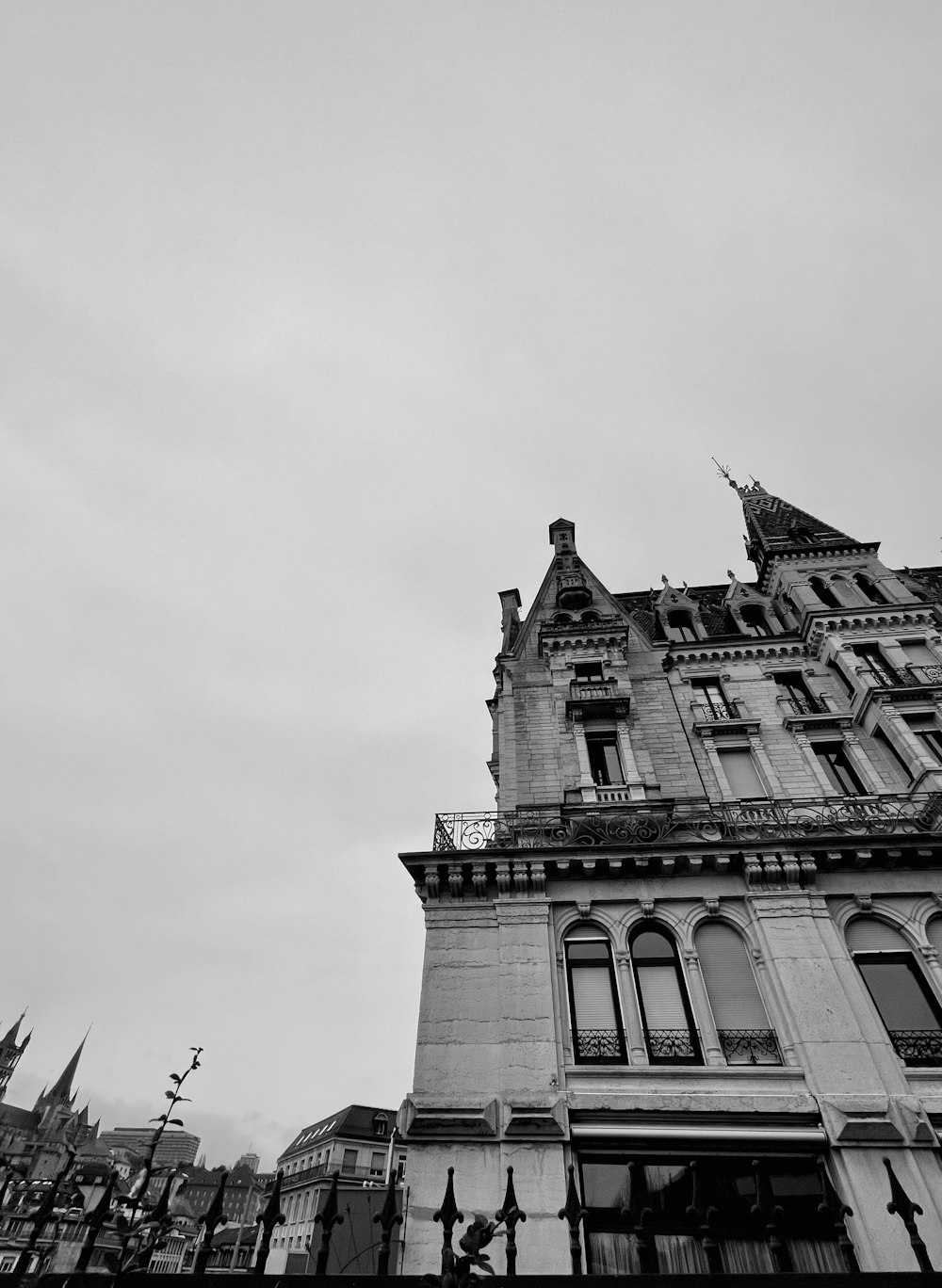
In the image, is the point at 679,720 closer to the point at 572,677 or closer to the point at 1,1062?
the point at 572,677

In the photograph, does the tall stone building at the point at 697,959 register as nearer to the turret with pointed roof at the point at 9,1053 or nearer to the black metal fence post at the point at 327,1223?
the black metal fence post at the point at 327,1223

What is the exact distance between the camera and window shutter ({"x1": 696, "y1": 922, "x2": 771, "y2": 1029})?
47.4 feet

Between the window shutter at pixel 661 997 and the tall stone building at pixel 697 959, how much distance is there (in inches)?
1.9

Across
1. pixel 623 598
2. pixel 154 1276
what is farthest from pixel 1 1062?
pixel 154 1276

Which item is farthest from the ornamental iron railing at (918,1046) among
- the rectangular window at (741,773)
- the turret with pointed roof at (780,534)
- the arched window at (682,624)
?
the turret with pointed roof at (780,534)

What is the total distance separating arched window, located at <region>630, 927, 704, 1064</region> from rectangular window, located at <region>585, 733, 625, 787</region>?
502 centimetres

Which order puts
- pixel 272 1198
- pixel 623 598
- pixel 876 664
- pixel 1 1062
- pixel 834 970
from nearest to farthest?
pixel 272 1198
pixel 834 970
pixel 876 664
pixel 623 598
pixel 1 1062

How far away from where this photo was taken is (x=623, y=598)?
98.0 feet

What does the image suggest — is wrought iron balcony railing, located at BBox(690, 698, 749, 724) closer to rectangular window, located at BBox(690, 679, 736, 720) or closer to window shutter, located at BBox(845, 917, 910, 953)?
rectangular window, located at BBox(690, 679, 736, 720)

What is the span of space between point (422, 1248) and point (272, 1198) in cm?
783

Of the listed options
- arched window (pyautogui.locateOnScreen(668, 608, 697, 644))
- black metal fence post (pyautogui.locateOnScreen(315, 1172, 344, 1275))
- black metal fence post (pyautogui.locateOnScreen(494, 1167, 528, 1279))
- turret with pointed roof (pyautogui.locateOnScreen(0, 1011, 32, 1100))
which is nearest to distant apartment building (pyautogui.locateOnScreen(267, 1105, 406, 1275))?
arched window (pyautogui.locateOnScreen(668, 608, 697, 644))

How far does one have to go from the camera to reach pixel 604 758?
69.8 ft

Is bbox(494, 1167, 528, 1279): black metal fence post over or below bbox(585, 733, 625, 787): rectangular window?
below

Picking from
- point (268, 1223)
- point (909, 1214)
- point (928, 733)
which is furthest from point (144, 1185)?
point (928, 733)
